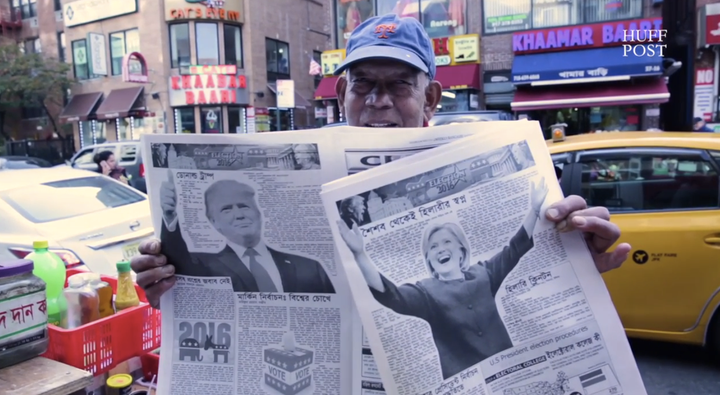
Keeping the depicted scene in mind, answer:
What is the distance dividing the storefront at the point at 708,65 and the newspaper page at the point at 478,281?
13.6 meters

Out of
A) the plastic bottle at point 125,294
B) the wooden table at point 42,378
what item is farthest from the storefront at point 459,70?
the wooden table at point 42,378

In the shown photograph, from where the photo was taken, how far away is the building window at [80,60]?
80.9 feet

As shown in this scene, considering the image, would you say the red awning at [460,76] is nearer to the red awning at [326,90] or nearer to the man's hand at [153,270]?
the red awning at [326,90]

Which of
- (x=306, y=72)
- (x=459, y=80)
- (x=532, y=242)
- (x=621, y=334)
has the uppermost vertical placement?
(x=306, y=72)

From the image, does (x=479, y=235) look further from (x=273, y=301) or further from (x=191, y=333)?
(x=191, y=333)

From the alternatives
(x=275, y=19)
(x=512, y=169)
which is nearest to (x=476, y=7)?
(x=275, y=19)

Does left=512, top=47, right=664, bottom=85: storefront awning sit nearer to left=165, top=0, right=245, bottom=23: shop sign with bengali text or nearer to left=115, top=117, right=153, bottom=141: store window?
left=165, top=0, right=245, bottom=23: shop sign with bengali text

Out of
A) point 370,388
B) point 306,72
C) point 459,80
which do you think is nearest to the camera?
point 370,388

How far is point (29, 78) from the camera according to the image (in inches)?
940

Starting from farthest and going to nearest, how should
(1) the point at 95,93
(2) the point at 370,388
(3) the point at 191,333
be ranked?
(1) the point at 95,93 → (3) the point at 191,333 → (2) the point at 370,388

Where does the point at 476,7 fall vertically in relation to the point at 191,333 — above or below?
above

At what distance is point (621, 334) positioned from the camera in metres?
0.99

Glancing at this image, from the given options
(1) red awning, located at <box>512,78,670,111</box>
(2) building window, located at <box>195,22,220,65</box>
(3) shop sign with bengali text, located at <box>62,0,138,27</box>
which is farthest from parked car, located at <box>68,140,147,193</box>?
(3) shop sign with bengali text, located at <box>62,0,138,27</box>

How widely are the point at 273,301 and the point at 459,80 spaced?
50.0 feet
